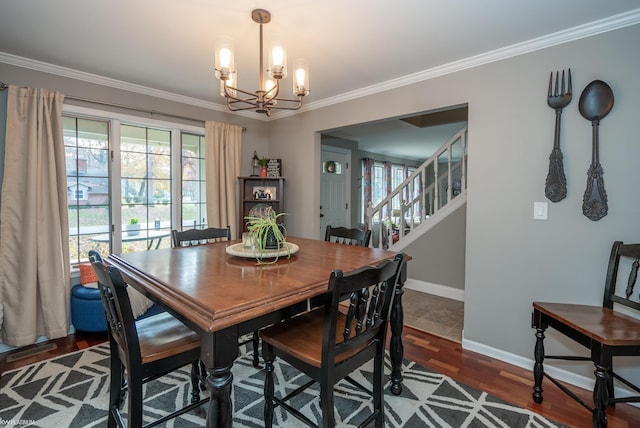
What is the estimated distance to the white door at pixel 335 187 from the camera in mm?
5598

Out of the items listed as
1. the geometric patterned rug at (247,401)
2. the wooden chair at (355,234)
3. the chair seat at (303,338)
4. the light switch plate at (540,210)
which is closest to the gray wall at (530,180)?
the light switch plate at (540,210)

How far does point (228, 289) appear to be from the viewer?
1.22 m

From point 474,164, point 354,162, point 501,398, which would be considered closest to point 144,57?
point 474,164

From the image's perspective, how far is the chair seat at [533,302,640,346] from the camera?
151 cm

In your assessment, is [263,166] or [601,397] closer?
[601,397]

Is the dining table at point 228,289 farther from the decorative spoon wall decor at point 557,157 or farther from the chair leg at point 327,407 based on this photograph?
the decorative spoon wall decor at point 557,157

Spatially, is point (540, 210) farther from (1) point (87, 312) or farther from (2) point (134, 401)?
(1) point (87, 312)

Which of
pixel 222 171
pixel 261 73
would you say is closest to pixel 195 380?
pixel 261 73

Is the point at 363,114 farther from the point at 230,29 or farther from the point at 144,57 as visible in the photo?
the point at 144,57

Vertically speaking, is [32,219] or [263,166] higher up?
[263,166]

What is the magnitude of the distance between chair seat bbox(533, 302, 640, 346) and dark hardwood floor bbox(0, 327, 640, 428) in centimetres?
57

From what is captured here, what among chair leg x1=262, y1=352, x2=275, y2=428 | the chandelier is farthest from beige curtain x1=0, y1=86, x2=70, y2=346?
chair leg x1=262, y1=352, x2=275, y2=428

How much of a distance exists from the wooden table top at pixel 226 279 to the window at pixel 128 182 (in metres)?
1.65

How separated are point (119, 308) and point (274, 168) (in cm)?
299
